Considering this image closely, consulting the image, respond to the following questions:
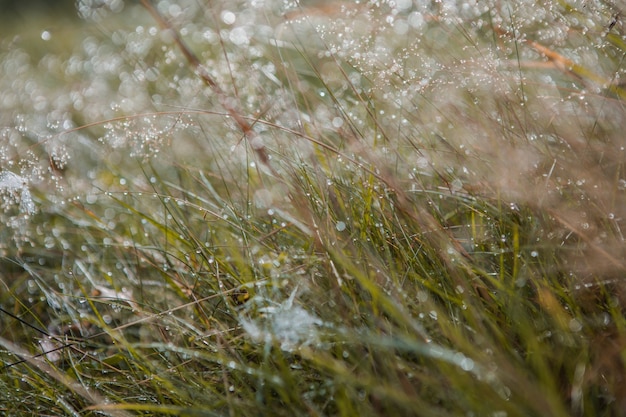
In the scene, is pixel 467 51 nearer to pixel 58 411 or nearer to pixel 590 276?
pixel 590 276

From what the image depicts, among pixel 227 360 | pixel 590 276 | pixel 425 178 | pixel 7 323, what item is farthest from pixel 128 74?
pixel 590 276

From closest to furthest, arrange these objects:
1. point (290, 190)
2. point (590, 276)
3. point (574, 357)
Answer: point (574, 357), point (590, 276), point (290, 190)

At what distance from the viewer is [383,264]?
0.98 meters

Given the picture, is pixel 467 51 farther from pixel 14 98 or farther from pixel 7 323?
pixel 14 98

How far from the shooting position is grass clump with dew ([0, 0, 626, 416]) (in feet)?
2.61

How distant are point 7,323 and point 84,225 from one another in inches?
14.0

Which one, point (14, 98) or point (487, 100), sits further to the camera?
point (14, 98)

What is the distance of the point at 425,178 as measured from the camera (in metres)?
1.27

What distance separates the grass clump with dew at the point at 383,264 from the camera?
796mm

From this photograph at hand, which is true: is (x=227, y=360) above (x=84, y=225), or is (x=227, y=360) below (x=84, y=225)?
above

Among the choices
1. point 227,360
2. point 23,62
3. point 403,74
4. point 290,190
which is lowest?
point 23,62

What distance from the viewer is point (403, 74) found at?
1.21 metres

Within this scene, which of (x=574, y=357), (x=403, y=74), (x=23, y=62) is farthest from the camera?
(x=23, y=62)

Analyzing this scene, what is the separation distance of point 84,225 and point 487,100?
1.02 m
